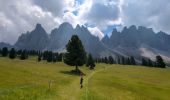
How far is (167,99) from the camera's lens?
175 feet

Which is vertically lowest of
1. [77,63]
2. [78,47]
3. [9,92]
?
[9,92]

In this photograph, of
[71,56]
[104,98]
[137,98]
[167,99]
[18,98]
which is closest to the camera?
[18,98]

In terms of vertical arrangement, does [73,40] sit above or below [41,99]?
above

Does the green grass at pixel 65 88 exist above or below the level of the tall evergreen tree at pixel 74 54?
below

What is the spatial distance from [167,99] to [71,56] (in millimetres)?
47828

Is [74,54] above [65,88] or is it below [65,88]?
above

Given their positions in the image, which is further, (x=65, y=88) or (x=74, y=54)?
(x=74, y=54)

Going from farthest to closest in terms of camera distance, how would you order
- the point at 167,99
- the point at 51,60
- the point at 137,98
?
the point at 51,60, the point at 167,99, the point at 137,98

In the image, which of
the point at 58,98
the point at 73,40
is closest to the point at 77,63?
the point at 73,40

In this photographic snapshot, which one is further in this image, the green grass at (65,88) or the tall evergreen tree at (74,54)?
the tall evergreen tree at (74,54)

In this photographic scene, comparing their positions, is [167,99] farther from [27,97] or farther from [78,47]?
[78,47]

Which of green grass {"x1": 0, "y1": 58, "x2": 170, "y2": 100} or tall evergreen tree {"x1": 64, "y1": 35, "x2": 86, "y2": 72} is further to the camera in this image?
tall evergreen tree {"x1": 64, "y1": 35, "x2": 86, "y2": 72}

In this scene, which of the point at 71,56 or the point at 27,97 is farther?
the point at 71,56

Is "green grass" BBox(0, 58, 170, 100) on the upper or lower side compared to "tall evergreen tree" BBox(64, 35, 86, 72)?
lower
